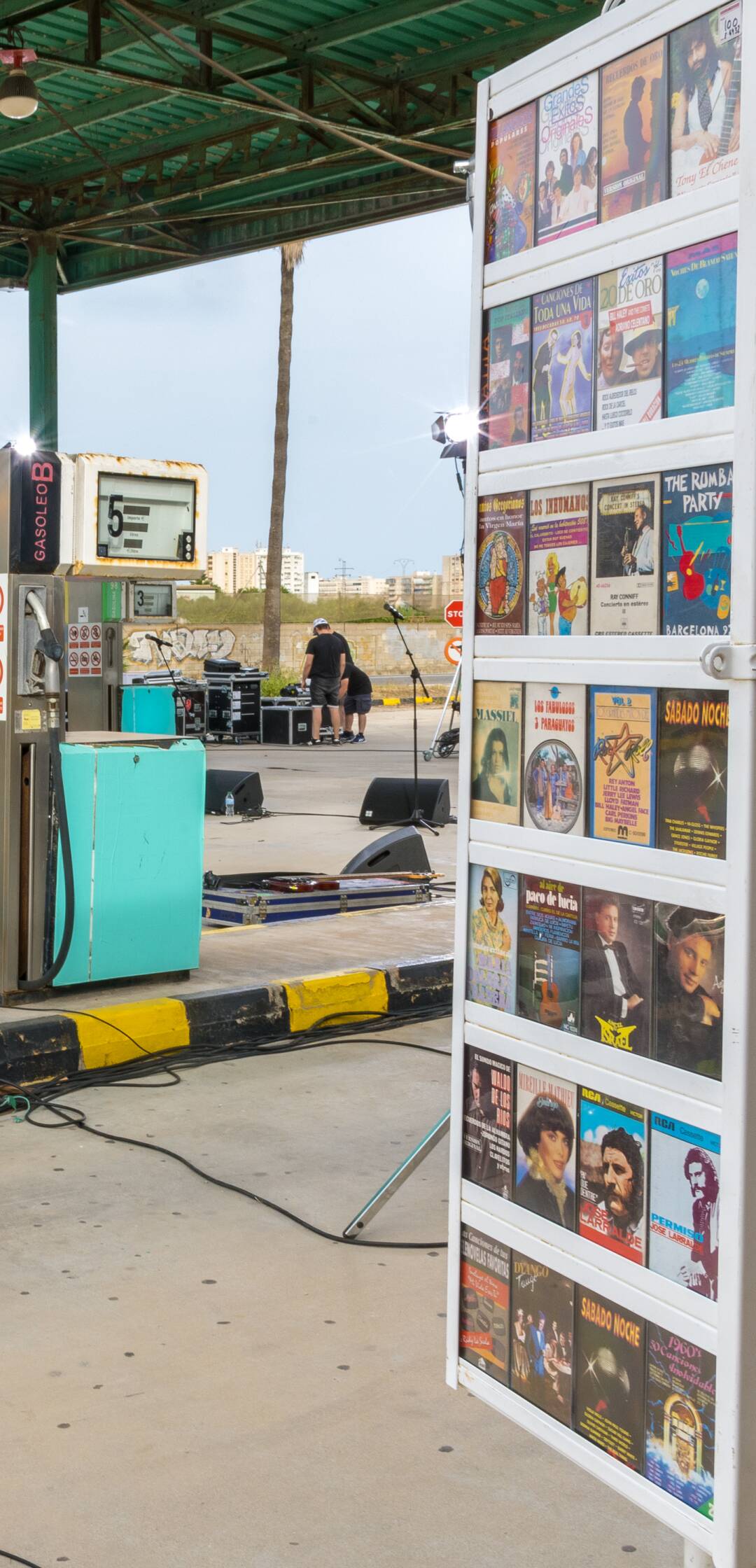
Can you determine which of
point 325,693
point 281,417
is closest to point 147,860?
point 325,693

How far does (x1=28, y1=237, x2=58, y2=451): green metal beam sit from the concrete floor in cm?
1207

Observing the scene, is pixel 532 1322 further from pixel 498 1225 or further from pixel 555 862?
pixel 555 862

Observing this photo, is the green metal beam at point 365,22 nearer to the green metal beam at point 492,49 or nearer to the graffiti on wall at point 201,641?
the green metal beam at point 492,49

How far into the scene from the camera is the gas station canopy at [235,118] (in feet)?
34.3

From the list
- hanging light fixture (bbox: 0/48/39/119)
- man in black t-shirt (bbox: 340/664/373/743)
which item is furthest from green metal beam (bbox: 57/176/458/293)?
A: man in black t-shirt (bbox: 340/664/373/743)

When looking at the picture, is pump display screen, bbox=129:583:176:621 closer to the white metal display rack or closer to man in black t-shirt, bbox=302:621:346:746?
the white metal display rack

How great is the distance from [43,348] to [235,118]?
3.81 metres

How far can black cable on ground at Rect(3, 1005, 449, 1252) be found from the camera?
3.95m

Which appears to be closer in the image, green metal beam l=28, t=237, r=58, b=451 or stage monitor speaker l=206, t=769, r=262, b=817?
stage monitor speaker l=206, t=769, r=262, b=817

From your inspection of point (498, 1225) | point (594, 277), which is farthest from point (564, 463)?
point (498, 1225)

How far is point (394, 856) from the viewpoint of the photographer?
29.5 feet

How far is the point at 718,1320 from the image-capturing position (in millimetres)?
1976

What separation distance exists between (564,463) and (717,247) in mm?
397

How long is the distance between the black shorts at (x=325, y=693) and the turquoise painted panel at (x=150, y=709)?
7026mm
